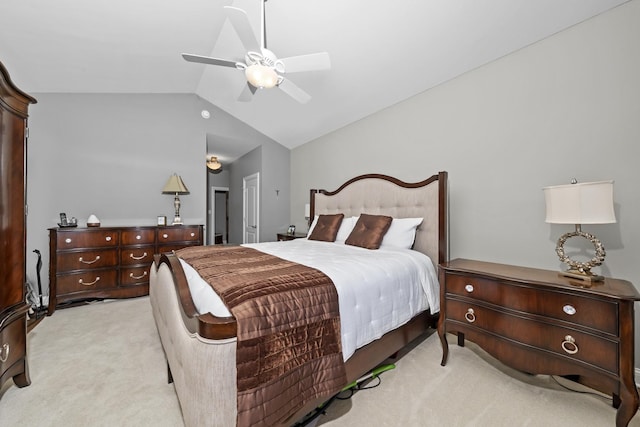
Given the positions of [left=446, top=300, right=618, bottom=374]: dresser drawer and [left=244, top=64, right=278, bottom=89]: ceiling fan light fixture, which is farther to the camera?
[left=244, top=64, right=278, bottom=89]: ceiling fan light fixture

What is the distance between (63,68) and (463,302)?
4.90 metres

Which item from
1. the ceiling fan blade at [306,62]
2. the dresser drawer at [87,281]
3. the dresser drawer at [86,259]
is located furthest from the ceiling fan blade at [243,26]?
the dresser drawer at [87,281]

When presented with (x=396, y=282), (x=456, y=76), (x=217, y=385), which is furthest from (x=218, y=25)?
(x=217, y=385)

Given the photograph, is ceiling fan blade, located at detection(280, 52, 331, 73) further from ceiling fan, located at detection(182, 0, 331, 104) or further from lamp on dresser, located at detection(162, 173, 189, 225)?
lamp on dresser, located at detection(162, 173, 189, 225)

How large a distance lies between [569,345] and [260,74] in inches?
109

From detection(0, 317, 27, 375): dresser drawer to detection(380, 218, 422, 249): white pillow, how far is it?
2.89 meters

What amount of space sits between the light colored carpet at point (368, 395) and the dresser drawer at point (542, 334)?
15.3 inches

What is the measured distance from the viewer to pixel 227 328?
106 cm

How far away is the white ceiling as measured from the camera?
2.16m

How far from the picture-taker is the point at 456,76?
9.07 feet

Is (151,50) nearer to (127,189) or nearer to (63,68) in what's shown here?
(63,68)

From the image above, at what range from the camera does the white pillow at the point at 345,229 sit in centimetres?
335

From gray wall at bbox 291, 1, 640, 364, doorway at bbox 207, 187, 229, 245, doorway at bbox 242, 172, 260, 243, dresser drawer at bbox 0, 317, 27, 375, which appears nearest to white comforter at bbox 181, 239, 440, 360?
gray wall at bbox 291, 1, 640, 364

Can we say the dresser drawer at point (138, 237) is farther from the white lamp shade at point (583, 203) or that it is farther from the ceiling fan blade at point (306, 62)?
the white lamp shade at point (583, 203)
